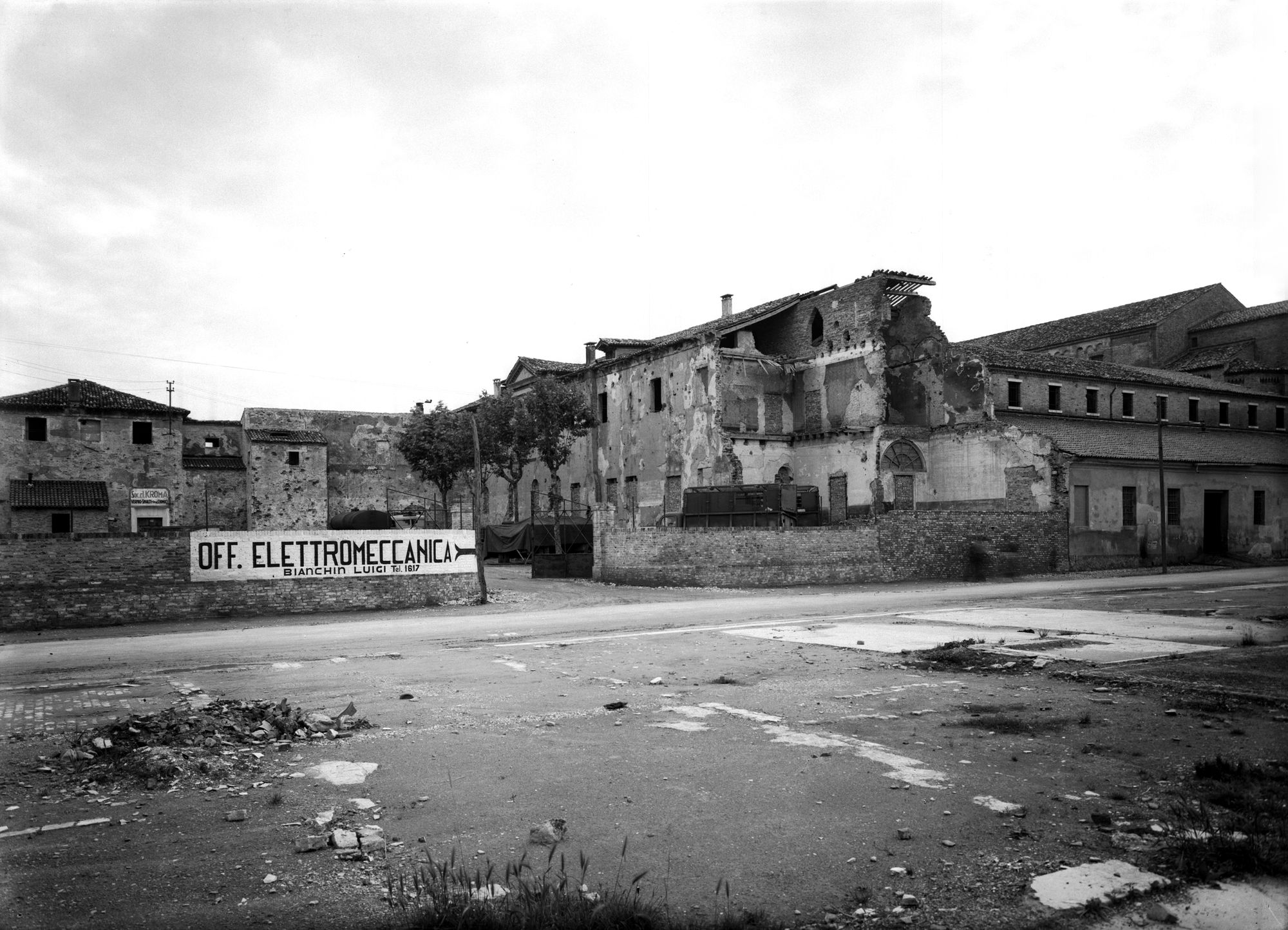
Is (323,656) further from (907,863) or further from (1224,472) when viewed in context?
(1224,472)

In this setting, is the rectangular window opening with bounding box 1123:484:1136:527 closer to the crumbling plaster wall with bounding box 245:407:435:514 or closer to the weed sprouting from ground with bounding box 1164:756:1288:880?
the weed sprouting from ground with bounding box 1164:756:1288:880

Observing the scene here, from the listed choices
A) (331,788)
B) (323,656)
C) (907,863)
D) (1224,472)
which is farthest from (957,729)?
(1224,472)

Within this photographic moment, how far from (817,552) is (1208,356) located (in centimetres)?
3448

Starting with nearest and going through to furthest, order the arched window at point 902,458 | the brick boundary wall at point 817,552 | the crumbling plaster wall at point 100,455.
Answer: the brick boundary wall at point 817,552 < the arched window at point 902,458 < the crumbling plaster wall at point 100,455

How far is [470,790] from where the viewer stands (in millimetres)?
5844

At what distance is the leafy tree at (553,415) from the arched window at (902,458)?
13.0 meters

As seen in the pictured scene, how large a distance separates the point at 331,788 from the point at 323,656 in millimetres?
7393

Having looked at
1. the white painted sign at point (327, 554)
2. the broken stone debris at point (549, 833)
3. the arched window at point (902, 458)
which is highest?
the arched window at point (902, 458)

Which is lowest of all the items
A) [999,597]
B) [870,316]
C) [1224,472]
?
[999,597]

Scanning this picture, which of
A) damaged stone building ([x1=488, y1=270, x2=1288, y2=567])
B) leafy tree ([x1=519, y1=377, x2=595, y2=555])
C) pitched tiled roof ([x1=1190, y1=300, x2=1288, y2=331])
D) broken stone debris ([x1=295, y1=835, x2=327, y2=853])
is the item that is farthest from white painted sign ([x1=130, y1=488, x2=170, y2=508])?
pitched tiled roof ([x1=1190, y1=300, x2=1288, y2=331])

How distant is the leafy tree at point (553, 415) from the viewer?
37656 millimetres

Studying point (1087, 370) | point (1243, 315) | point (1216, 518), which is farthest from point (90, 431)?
point (1243, 315)

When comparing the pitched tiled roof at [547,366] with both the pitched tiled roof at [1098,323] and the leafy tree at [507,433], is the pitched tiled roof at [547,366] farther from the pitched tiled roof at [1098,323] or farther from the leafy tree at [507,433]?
the pitched tiled roof at [1098,323]

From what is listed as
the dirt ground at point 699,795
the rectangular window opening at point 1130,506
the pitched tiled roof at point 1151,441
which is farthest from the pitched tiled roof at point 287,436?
the dirt ground at point 699,795
